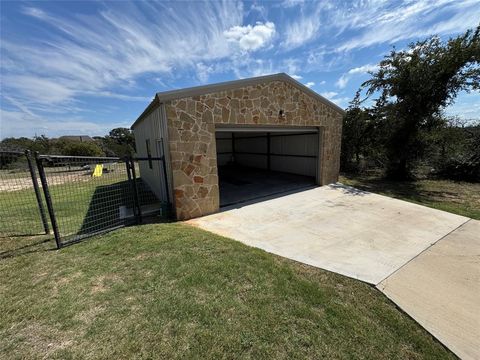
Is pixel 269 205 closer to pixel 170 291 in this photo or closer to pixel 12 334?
pixel 170 291

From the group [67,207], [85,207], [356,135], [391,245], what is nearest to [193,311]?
[391,245]

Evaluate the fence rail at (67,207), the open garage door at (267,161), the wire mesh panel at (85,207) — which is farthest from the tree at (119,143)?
the fence rail at (67,207)

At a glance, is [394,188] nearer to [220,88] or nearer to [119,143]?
Answer: [220,88]

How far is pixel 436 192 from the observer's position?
8984 mm

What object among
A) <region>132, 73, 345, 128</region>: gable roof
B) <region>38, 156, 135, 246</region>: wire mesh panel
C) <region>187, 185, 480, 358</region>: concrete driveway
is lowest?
<region>187, 185, 480, 358</region>: concrete driveway

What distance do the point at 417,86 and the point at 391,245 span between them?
8623 millimetres

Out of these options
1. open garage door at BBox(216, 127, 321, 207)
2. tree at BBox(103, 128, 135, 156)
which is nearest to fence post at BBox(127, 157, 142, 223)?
open garage door at BBox(216, 127, 321, 207)

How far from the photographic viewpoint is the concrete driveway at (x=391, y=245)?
9.04 ft

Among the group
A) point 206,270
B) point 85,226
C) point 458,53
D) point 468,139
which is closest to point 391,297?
point 206,270

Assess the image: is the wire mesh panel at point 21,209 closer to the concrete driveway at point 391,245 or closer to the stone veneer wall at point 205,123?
the stone veneer wall at point 205,123

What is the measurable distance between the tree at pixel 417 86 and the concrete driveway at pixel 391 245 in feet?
15.5

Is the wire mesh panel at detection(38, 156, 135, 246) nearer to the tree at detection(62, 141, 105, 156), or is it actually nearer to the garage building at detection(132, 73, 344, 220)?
the garage building at detection(132, 73, 344, 220)

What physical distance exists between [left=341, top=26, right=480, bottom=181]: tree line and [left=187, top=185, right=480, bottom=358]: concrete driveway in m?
4.80

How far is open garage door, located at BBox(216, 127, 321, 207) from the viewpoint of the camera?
8477 millimetres
